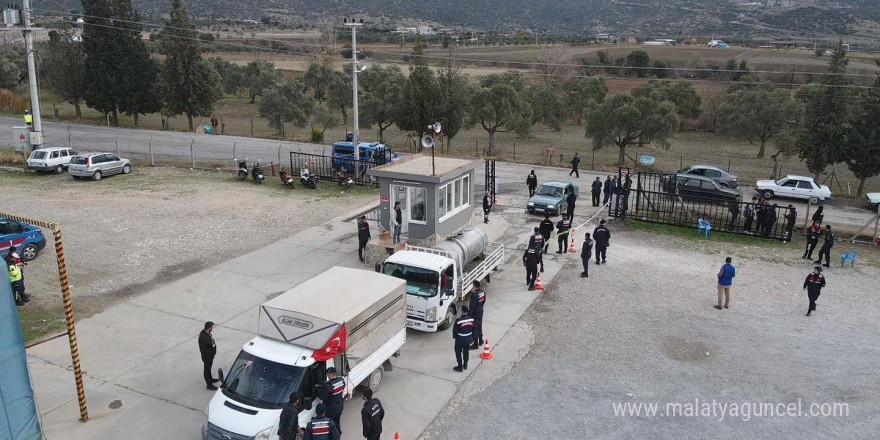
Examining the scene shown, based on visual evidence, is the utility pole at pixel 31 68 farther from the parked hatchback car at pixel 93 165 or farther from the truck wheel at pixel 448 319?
the truck wheel at pixel 448 319

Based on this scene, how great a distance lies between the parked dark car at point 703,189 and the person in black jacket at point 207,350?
22.7 meters

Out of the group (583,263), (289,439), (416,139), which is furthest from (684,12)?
(289,439)

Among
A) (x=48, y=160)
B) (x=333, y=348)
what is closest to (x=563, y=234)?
(x=333, y=348)

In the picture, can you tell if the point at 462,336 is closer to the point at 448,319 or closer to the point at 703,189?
the point at 448,319

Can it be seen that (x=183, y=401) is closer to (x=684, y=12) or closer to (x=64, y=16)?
(x=64, y=16)

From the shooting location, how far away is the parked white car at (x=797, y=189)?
32.2 m

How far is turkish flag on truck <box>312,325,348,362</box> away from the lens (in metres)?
11.1

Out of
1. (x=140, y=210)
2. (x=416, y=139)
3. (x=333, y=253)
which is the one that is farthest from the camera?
(x=416, y=139)

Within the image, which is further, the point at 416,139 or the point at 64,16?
the point at 64,16

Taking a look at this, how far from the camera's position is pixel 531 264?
61.1 ft

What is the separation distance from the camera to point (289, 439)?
10.4m

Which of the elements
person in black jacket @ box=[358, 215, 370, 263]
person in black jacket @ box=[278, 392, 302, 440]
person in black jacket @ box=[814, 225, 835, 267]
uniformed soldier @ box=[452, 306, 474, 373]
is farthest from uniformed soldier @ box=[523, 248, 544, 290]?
person in black jacket @ box=[814, 225, 835, 267]

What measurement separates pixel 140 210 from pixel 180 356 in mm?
13913

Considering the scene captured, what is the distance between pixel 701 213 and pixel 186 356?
21878 mm
